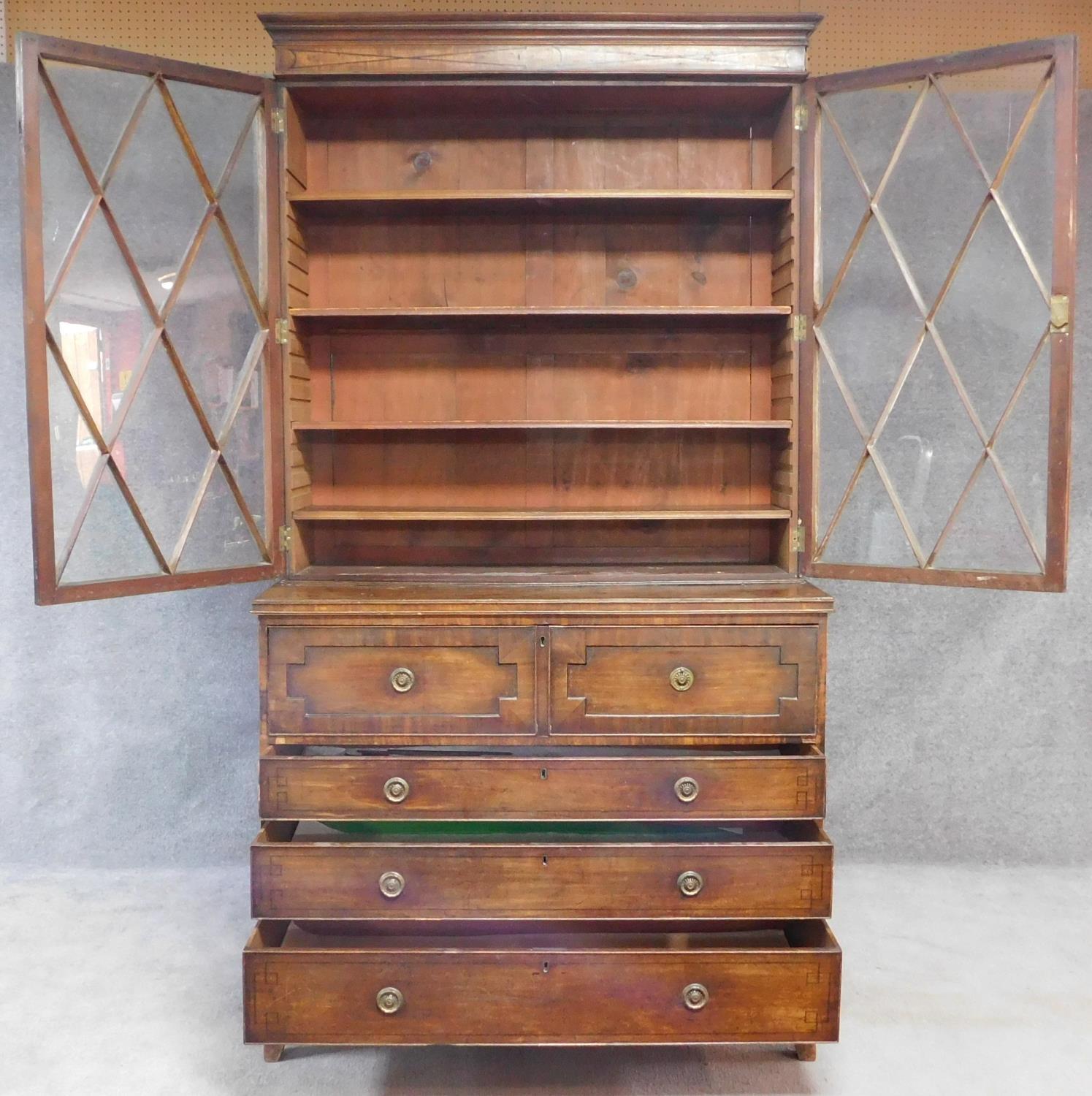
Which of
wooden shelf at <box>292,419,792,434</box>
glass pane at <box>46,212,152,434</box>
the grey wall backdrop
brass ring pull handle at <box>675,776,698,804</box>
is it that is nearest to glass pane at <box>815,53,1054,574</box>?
wooden shelf at <box>292,419,792,434</box>

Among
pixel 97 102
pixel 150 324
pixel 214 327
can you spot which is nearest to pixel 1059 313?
pixel 214 327

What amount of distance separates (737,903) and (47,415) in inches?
69.2

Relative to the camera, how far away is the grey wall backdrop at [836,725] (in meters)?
3.02

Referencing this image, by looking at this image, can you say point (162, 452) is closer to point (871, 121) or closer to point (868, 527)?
point (868, 527)

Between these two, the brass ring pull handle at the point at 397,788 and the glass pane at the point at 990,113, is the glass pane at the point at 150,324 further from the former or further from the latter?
the glass pane at the point at 990,113

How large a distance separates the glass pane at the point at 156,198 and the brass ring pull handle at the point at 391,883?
1332 mm

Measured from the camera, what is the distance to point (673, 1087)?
211 centimetres

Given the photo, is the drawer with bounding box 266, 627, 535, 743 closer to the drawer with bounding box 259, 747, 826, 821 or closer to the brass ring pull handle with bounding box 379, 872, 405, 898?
the drawer with bounding box 259, 747, 826, 821

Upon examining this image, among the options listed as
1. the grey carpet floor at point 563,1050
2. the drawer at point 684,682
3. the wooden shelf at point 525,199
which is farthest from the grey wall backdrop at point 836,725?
the wooden shelf at point 525,199

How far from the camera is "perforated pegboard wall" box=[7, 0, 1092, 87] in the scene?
9.26 ft

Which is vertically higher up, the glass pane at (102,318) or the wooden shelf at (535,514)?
the glass pane at (102,318)

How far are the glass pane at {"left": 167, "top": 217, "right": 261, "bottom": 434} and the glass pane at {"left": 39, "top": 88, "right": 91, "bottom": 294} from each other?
24 cm

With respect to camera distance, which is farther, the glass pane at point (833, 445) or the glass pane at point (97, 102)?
the glass pane at point (833, 445)

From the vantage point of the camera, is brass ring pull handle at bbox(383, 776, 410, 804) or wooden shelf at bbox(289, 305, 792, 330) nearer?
brass ring pull handle at bbox(383, 776, 410, 804)
